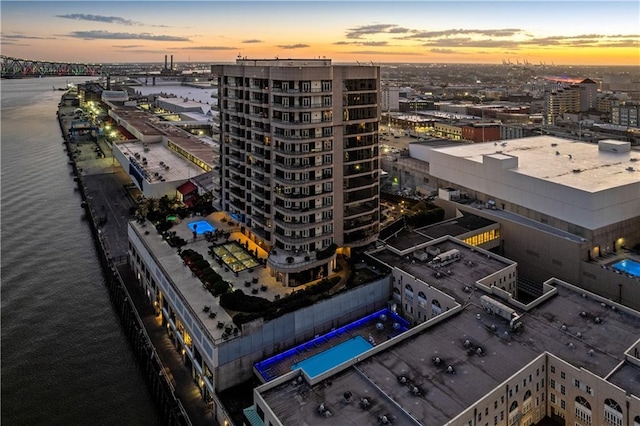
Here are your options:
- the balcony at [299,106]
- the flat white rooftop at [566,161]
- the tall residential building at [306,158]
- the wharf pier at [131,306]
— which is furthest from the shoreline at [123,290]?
the flat white rooftop at [566,161]

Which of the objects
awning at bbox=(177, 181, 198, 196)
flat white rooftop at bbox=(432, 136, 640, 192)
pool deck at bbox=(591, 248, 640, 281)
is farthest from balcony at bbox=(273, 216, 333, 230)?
awning at bbox=(177, 181, 198, 196)

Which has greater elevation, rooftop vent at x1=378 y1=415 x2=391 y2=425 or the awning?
the awning

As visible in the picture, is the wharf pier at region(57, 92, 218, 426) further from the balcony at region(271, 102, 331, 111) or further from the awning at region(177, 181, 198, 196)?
the balcony at region(271, 102, 331, 111)

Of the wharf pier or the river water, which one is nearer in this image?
the wharf pier

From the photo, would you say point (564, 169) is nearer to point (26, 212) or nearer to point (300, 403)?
point (300, 403)

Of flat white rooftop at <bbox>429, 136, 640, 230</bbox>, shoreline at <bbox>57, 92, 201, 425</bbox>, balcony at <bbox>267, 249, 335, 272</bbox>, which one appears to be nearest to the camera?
shoreline at <bbox>57, 92, 201, 425</bbox>

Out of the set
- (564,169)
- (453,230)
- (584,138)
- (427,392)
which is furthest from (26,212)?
(584,138)
